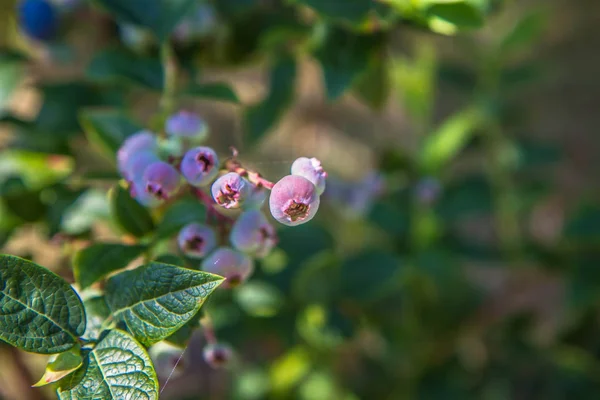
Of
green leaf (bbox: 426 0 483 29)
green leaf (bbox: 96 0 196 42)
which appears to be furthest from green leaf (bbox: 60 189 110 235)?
green leaf (bbox: 426 0 483 29)

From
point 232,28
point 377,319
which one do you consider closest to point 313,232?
point 377,319

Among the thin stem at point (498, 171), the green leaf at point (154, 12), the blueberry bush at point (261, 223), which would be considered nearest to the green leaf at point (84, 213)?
the blueberry bush at point (261, 223)

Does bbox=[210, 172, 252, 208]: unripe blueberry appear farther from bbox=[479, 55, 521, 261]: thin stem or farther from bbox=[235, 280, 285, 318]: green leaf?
bbox=[479, 55, 521, 261]: thin stem

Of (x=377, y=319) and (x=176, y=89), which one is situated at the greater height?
(x=176, y=89)

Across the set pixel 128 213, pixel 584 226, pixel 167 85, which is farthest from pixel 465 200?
pixel 128 213

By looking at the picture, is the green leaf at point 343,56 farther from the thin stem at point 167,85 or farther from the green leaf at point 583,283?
the green leaf at point 583,283

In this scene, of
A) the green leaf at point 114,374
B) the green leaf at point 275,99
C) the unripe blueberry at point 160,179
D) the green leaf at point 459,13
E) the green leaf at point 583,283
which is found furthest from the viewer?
the green leaf at point 583,283

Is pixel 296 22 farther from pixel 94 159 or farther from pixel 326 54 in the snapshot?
pixel 94 159
